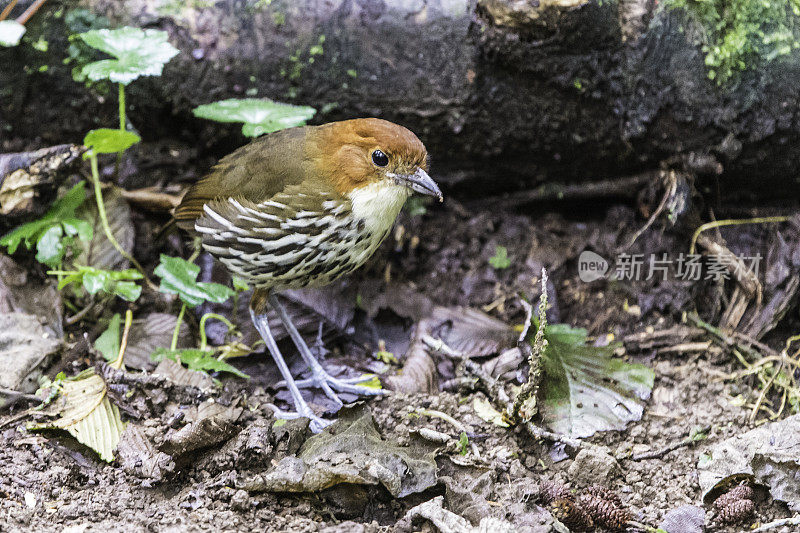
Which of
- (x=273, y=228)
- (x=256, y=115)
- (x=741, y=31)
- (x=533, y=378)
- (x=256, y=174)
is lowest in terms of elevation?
(x=533, y=378)

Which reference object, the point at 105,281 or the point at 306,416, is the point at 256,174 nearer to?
the point at 105,281

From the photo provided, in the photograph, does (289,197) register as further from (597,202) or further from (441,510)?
(597,202)

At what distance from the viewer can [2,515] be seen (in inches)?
100

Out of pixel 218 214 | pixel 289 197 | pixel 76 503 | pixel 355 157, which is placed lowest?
pixel 76 503

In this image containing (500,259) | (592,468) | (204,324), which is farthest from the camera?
(500,259)

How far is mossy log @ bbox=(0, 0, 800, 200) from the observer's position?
13.0 ft

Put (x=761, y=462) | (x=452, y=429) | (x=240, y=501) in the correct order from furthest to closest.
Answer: (x=452, y=429) < (x=761, y=462) < (x=240, y=501)

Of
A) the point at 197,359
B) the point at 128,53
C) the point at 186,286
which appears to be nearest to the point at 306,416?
the point at 197,359

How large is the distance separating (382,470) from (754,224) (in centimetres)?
282

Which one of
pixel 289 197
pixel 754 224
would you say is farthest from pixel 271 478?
pixel 754 224

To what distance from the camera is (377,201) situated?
335 centimetres

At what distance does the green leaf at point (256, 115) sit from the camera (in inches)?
148

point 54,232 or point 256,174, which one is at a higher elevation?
point 256,174

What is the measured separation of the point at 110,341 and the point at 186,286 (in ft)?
1.71
